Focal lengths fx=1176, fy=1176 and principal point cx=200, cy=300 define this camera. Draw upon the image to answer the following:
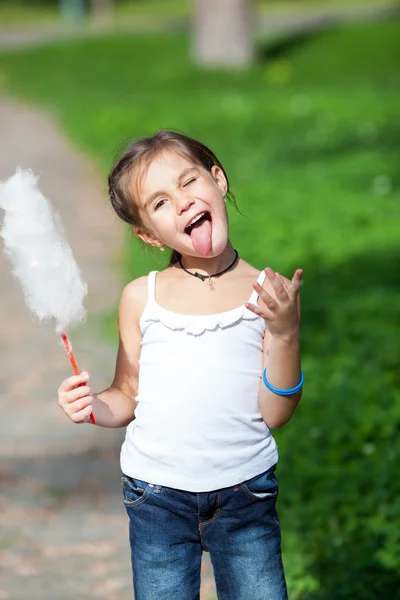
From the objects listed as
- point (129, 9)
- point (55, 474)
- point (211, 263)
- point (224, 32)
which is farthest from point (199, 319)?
point (129, 9)

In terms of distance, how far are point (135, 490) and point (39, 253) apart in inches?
23.7

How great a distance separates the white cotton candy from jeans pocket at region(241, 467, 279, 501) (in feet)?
1.84

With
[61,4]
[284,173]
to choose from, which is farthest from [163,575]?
[61,4]

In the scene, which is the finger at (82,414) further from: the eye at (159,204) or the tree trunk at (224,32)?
the tree trunk at (224,32)

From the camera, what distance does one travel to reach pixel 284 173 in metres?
12.3

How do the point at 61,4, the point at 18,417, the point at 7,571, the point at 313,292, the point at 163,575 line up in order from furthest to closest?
the point at 61,4 → the point at 313,292 → the point at 18,417 → the point at 7,571 → the point at 163,575

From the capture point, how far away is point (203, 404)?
8.87 feet

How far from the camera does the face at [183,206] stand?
107 inches

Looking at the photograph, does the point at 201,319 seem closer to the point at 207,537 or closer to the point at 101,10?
the point at 207,537

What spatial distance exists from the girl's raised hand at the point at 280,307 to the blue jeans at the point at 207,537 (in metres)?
0.38

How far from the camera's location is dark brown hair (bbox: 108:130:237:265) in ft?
9.23

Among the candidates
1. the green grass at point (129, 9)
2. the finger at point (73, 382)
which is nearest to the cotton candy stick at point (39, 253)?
the finger at point (73, 382)

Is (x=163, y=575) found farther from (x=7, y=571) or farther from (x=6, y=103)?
(x=6, y=103)

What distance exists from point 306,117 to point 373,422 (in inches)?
434
